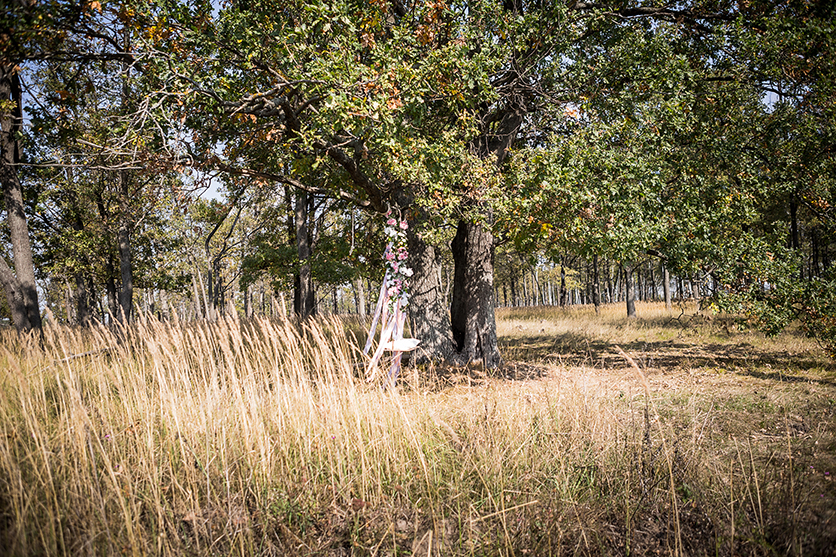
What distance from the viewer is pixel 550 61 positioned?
269 inches

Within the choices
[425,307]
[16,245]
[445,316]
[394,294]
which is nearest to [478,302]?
[445,316]

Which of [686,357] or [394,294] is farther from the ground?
[394,294]

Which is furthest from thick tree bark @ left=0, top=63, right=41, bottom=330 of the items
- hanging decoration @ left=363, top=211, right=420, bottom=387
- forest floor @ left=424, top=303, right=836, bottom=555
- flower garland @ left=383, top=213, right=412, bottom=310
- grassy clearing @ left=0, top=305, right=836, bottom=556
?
forest floor @ left=424, top=303, right=836, bottom=555

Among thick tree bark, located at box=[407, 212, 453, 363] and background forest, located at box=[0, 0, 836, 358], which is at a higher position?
background forest, located at box=[0, 0, 836, 358]

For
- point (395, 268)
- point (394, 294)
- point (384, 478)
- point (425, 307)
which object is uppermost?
point (395, 268)

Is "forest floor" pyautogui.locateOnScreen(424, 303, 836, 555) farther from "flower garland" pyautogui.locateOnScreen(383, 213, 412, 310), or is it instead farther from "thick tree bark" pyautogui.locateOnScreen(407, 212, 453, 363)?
"flower garland" pyautogui.locateOnScreen(383, 213, 412, 310)

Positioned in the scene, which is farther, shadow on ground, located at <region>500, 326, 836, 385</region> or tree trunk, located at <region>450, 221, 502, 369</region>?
tree trunk, located at <region>450, 221, 502, 369</region>

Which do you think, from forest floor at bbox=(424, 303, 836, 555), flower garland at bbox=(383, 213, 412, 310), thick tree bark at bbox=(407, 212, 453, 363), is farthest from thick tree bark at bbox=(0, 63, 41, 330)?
forest floor at bbox=(424, 303, 836, 555)

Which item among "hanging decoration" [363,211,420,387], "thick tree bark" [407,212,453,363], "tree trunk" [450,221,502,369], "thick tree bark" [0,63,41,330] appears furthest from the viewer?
"tree trunk" [450,221,502,369]

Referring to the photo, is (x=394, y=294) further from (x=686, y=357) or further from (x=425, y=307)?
(x=686, y=357)

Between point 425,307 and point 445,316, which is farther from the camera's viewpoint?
point 445,316

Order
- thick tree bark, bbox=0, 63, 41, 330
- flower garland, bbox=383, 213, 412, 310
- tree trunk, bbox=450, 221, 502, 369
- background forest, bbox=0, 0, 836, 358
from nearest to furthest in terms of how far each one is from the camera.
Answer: background forest, bbox=0, 0, 836, 358 < flower garland, bbox=383, 213, 412, 310 < thick tree bark, bbox=0, 63, 41, 330 < tree trunk, bbox=450, 221, 502, 369

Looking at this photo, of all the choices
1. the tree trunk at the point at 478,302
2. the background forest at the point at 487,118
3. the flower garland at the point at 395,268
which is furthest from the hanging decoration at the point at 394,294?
the tree trunk at the point at 478,302

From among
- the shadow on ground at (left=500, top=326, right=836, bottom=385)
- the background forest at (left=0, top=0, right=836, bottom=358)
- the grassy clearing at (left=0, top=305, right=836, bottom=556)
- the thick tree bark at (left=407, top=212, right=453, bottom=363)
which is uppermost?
the background forest at (left=0, top=0, right=836, bottom=358)
